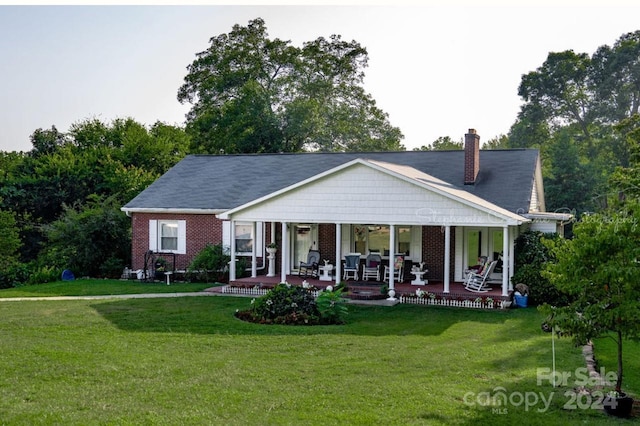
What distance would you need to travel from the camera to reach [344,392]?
8812 mm

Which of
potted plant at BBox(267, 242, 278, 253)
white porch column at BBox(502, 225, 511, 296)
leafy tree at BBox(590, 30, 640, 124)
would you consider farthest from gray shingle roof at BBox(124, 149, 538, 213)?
leafy tree at BBox(590, 30, 640, 124)

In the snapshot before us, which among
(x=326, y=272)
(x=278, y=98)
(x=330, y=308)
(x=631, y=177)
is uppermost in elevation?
(x=278, y=98)

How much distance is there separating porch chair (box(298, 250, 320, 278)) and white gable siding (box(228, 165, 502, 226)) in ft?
8.15

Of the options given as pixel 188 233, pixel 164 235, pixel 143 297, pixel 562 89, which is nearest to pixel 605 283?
pixel 143 297

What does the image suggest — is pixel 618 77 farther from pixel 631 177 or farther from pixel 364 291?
pixel 364 291

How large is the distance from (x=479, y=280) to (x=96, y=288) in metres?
13.0

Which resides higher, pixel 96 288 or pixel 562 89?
pixel 562 89

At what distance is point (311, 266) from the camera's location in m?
21.4

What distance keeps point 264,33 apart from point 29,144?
19.5m

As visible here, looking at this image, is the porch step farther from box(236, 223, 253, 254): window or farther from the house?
box(236, 223, 253, 254): window

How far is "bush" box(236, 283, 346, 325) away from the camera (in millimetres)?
14680

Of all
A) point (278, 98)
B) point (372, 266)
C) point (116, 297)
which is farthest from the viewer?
point (278, 98)

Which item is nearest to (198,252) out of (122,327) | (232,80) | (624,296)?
(122,327)

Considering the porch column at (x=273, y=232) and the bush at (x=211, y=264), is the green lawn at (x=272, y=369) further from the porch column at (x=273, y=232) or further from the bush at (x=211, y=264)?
the bush at (x=211, y=264)
